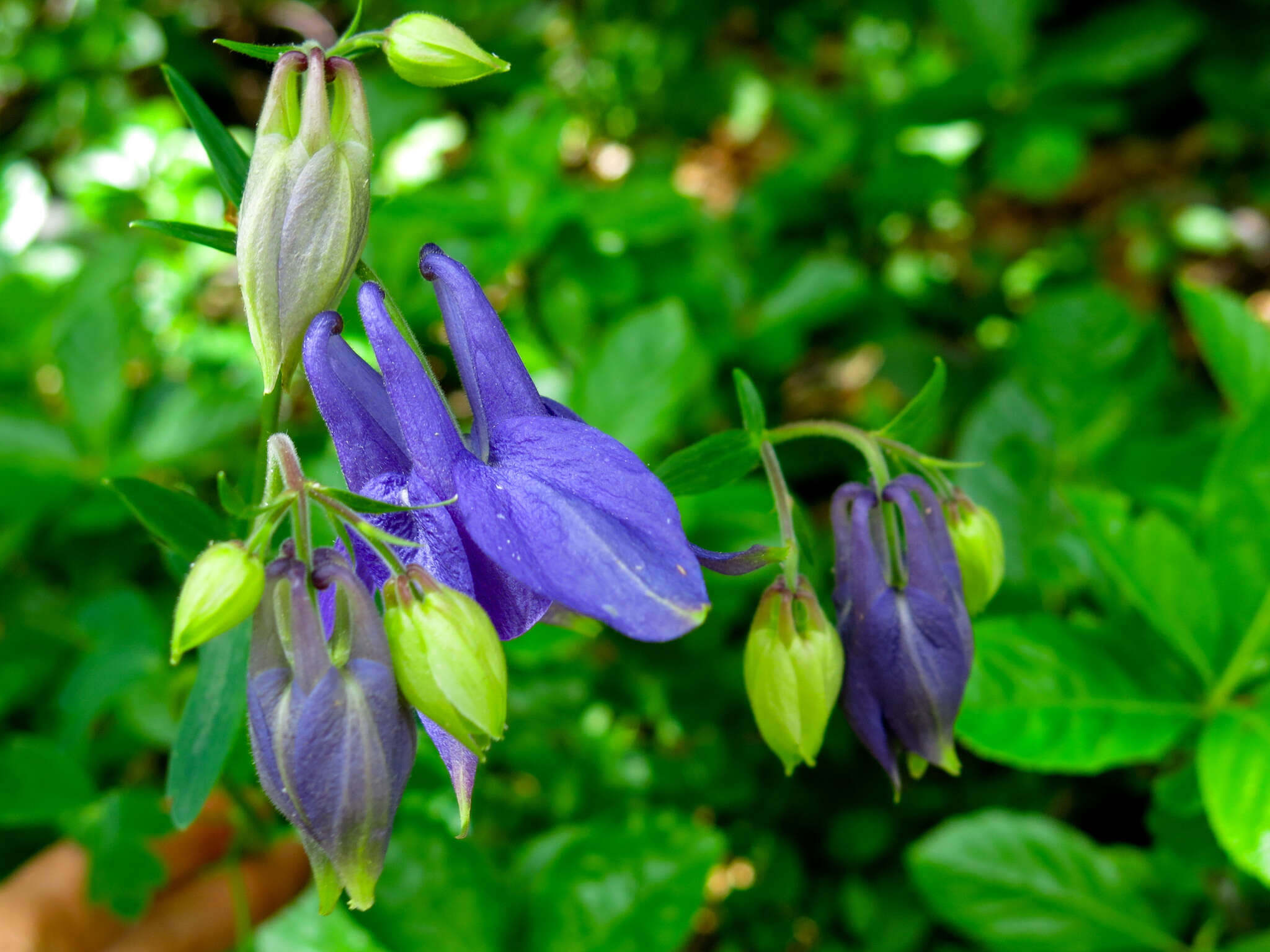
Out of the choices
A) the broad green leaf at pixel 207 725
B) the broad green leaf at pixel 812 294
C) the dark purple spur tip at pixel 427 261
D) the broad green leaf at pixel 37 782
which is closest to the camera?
the dark purple spur tip at pixel 427 261

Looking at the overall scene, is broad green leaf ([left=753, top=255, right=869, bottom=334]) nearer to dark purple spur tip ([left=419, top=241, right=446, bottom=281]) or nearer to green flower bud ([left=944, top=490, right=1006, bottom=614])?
green flower bud ([left=944, top=490, right=1006, bottom=614])

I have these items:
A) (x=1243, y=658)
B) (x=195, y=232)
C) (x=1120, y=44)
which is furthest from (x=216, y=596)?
(x=1120, y=44)

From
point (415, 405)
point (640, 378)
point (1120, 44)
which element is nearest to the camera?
point (415, 405)

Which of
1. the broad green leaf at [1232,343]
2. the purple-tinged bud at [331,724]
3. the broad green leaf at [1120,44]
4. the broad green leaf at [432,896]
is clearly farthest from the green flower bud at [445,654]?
the broad green leaf at [1120,44]

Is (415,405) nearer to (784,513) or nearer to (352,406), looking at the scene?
(352,406)

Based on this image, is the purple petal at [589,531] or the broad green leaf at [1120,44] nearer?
the purple petal at [589,531]

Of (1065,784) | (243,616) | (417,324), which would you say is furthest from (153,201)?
(1065,784)

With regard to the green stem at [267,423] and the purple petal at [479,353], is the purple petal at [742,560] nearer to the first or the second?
the purple petal at [479,353]
